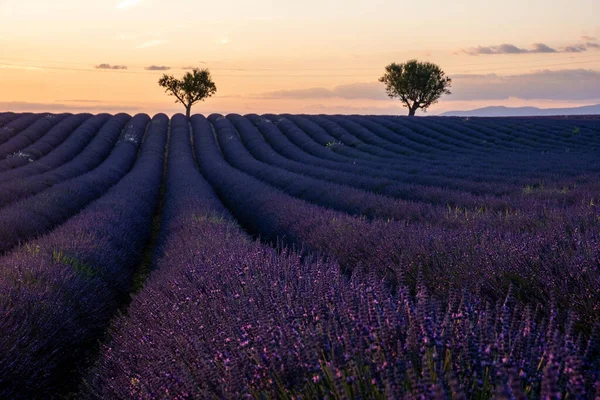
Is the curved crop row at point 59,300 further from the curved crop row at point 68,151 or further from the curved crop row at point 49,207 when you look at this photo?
the curved crop row at point 68,151

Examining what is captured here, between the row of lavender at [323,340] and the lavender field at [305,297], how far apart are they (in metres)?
0.01

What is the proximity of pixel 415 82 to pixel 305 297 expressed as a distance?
139 feet

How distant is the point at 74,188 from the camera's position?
10.8m

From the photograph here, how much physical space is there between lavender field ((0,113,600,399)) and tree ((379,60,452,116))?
1317 inches

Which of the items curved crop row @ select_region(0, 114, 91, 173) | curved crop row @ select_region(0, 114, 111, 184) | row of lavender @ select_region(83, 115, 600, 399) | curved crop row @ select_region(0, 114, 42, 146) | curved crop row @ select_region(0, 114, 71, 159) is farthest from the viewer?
curved crop row @ select_region(0, 114, 42, 146)

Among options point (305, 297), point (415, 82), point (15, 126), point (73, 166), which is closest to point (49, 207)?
point (305, 297)

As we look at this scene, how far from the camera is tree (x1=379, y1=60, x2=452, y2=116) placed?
4306 centimetres

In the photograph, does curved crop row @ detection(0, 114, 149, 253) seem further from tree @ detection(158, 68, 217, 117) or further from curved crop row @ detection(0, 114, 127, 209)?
tree @ detection(158, 68, 217, 117)

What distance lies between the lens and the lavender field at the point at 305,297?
1.89m

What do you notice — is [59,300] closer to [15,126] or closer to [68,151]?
[68,151]

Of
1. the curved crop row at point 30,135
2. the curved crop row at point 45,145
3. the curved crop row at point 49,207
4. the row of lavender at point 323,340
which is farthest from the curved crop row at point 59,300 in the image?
the curved crop row at point 30,135

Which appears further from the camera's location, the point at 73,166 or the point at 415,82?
the point at 415,82

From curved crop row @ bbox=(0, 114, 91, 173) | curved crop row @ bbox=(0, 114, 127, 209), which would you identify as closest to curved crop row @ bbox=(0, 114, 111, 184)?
curved crop row @ bbox=(0, 114, 127, 209)

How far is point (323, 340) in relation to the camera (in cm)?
214
